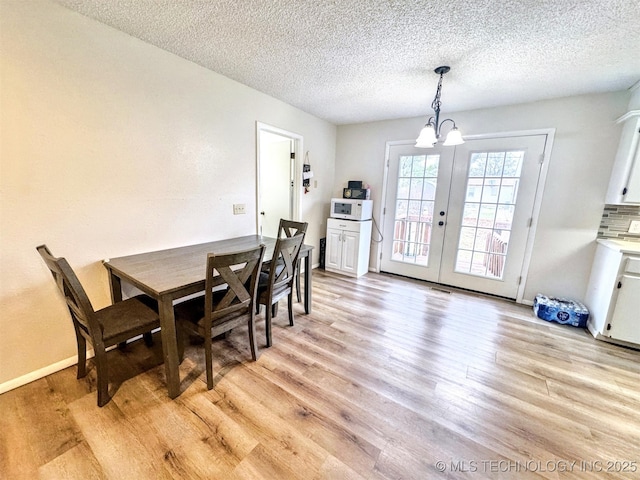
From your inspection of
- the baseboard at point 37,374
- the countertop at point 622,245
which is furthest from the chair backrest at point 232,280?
the countertop at point 622,245

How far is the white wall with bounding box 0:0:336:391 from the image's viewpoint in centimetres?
154

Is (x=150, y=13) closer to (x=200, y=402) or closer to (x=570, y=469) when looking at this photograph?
(x=200, y=402)

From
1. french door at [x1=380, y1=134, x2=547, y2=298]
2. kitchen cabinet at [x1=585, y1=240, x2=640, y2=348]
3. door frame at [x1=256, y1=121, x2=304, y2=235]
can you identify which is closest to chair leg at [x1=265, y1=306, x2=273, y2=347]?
door frame at [x1=256, y1=121, x2=304, y2=235]

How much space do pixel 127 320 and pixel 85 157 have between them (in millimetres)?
1162

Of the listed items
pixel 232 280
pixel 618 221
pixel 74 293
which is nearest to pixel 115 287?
pixel 74 293

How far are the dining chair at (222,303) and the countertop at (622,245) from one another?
3.03 meters

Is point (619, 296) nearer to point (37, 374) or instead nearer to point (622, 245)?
point (622, 245)

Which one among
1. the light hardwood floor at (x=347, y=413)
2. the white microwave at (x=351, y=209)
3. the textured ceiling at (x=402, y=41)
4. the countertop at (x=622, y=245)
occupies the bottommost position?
the light hardwood floor at (x=347, y=413)

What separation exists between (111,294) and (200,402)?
108cm

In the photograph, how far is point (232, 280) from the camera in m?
1.64

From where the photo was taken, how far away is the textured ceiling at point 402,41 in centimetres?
153

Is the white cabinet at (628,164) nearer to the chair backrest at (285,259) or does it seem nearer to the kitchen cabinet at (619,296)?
the kitchen cabinet at (619,296)

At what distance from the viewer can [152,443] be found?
134 centimetres

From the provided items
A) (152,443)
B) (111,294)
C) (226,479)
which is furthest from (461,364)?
(111,294)
